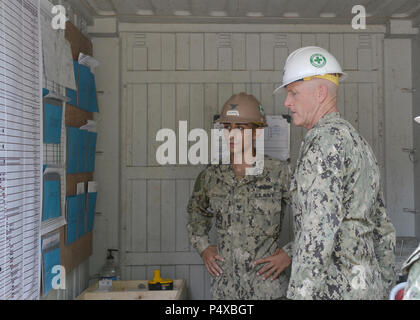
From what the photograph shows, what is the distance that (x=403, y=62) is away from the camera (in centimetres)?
329

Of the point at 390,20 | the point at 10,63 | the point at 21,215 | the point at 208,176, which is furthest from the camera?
the point at 390,20

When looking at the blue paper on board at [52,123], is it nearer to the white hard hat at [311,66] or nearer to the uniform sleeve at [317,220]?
the white hard hat at [311,66]

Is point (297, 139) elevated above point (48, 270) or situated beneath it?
elevated above

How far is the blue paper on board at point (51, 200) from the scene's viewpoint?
6.92 feet

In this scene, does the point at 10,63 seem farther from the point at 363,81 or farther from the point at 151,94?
the point at 363,81

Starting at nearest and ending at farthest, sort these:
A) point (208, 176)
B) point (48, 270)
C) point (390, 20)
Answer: point (48, 270)
point (208, 176)
point (390, 20)

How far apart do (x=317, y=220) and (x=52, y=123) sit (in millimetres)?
1513

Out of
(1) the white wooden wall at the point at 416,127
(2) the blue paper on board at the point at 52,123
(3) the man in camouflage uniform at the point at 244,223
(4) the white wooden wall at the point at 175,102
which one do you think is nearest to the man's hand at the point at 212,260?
(3) the man in camouflage uniform at the point at 244,223

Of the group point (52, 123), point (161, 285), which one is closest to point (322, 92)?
point (52, 123)

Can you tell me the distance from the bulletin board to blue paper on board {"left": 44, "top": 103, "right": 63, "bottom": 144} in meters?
0.18

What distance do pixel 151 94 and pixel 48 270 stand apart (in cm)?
160

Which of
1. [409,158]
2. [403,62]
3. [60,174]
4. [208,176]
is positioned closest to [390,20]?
[403,62]

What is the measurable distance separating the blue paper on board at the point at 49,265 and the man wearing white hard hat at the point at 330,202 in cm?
132

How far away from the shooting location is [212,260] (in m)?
2.51
